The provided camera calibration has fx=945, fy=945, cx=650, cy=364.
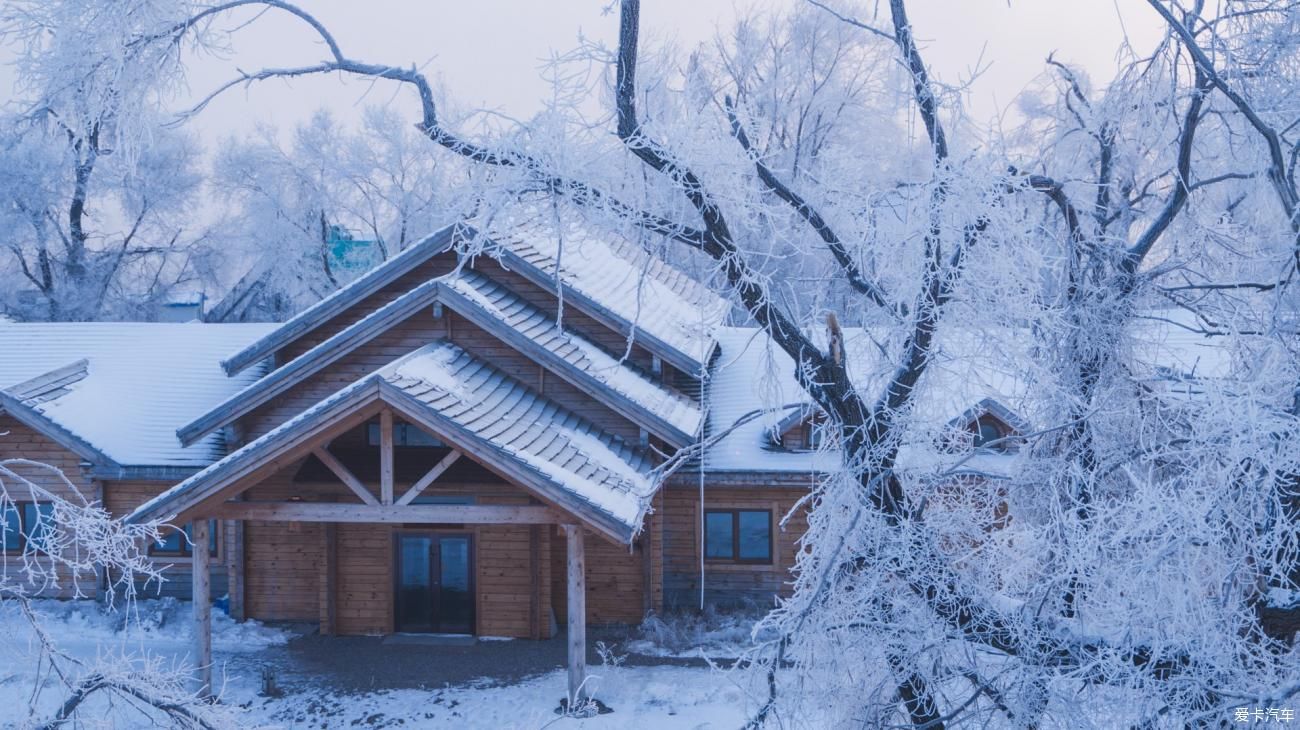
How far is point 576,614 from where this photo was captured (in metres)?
11.1

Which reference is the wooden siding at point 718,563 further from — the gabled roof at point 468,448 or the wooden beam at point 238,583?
the wooden beam at point 238,583

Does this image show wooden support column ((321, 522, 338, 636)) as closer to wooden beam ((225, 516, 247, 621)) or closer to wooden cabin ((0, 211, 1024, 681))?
wooden cabin ((0, 211, 1024, 681))

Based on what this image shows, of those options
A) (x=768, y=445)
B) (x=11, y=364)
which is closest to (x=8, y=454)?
(x=11, y=364)

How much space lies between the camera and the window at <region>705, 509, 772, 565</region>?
612 inches

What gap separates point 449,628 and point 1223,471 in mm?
11796

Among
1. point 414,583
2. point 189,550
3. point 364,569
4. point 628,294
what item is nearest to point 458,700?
point 414,583

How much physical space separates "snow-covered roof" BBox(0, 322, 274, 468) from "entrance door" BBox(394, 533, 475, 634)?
3.91m

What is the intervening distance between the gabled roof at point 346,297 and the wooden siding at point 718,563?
5443mm

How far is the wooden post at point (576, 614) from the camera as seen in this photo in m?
11.1

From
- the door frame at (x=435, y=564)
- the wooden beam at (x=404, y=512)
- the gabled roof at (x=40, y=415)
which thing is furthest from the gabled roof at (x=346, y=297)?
the wooden beam at (x=404, y=512)

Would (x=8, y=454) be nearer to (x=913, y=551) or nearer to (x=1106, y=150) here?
(x=913, y=551)

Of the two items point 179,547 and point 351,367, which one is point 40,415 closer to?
point 179,547

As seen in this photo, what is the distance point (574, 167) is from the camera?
518 cm

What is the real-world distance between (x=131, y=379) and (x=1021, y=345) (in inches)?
645
